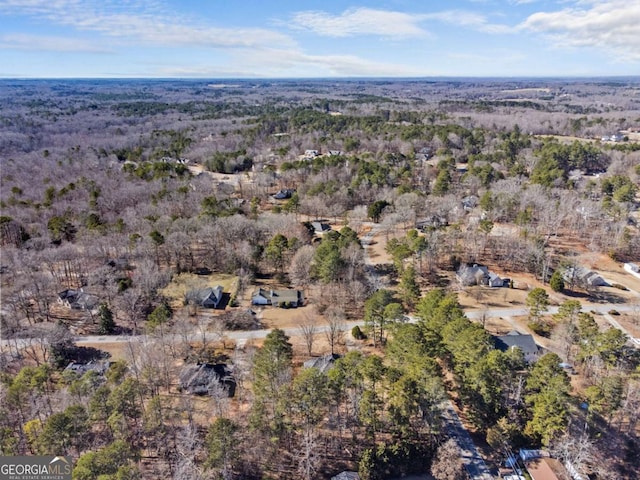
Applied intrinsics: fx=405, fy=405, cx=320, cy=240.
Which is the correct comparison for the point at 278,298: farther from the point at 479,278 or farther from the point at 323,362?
the point at 479,278

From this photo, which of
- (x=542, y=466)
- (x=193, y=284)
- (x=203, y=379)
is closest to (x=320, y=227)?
(x=193, y=284)

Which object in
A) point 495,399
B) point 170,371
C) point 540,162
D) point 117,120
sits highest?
point 117,120

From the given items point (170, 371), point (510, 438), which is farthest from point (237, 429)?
point (510, 438)

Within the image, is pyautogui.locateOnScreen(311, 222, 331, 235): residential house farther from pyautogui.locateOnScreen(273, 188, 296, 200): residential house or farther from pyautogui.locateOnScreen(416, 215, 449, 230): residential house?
pyautogui.locateOnScreen(273, 188, 296, 200): residential house

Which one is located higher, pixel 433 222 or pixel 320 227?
pixel 433 222

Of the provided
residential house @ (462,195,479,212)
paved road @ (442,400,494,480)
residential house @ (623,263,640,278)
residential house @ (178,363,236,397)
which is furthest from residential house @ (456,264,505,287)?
residential house @ (178,363,236,397)

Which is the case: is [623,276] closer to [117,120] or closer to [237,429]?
[237,429]

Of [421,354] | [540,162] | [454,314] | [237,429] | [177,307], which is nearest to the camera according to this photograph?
[237,429]
